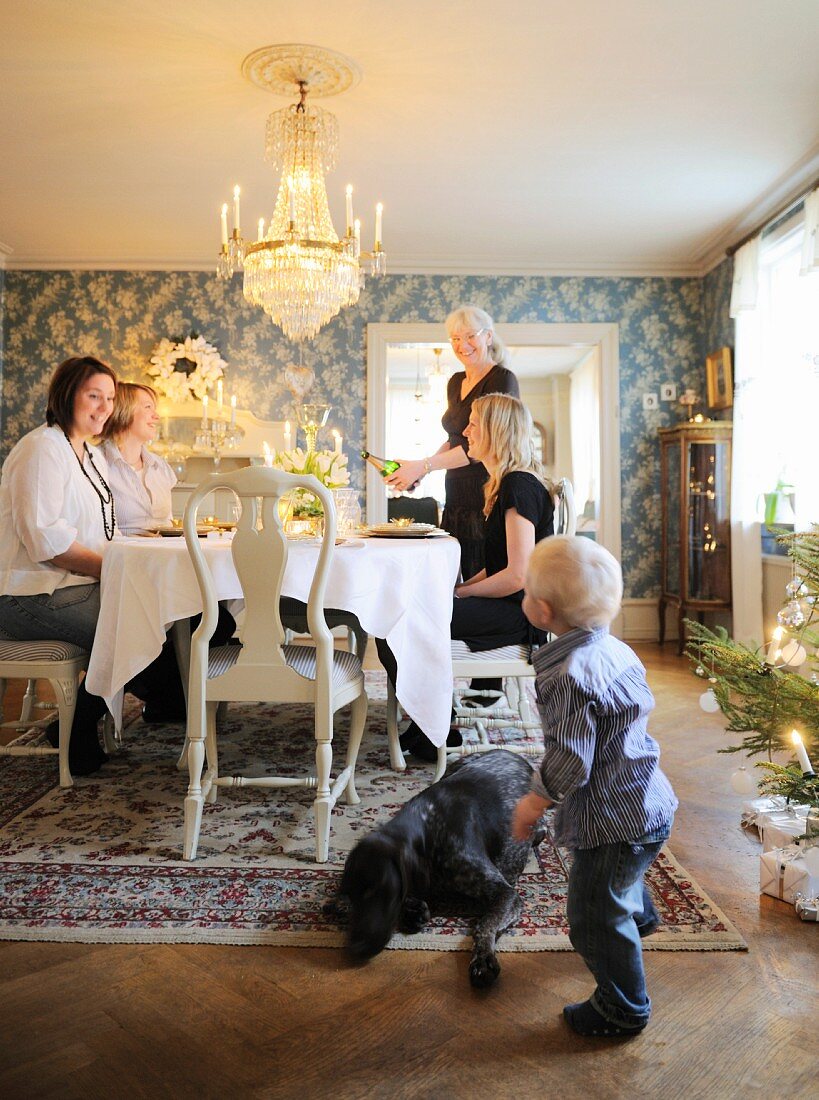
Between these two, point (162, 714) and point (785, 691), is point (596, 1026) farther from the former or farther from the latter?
point (162, 714)

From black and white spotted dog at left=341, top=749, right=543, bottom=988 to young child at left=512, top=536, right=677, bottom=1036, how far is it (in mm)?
265

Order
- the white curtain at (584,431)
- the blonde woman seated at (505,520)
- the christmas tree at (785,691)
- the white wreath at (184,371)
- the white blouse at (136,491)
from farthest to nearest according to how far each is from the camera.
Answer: the white curtain at (584,431)
the white wreath at (184,371)
the white blouse at (136,491)
the blonde woman seated at (505,520)
the christmas tree at (785,691)

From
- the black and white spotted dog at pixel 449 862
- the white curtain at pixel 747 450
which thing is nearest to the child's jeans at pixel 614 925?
the black and white spotted dog at pixel 449 862

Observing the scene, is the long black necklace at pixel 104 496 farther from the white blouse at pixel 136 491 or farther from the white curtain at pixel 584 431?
the white curtain at pixel 584 431

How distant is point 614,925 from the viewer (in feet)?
4.81

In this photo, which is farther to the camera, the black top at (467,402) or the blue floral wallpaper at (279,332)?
the blue floral wallpaper at (279,332)

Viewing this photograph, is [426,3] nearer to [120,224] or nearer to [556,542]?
[556,542]

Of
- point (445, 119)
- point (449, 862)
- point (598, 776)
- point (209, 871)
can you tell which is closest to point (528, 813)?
point (598, 776)

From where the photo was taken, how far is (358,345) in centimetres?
612

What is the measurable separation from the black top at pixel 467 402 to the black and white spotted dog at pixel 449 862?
157cm

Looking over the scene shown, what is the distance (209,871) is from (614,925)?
3.54 feet

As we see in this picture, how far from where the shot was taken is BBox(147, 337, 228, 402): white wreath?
5980 mm

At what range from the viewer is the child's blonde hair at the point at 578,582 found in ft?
4.79

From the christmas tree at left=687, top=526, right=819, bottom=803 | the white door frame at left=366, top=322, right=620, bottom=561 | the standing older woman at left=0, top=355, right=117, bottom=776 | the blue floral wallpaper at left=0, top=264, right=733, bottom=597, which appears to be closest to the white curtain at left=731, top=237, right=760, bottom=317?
the blue floral wallpaper at left=0, top=264, right=733, bottom=597
